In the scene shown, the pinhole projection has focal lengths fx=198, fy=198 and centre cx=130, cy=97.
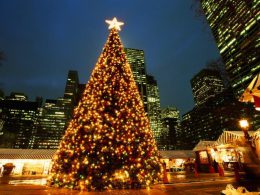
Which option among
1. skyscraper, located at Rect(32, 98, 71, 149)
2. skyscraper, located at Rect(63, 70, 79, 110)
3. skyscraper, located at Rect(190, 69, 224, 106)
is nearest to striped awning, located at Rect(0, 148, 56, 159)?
skyscraper, located at Rect(190, 69, 224, 106)

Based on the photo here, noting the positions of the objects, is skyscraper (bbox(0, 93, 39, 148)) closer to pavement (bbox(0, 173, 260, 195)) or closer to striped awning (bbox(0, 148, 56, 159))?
striped awning (bbox(0, 148, 56, 159))

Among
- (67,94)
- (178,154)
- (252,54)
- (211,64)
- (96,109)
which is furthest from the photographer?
(67,94)

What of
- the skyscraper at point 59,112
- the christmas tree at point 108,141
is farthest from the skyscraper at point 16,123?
the skyscraper at point 59,112

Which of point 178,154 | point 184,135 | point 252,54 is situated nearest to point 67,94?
point 184,135

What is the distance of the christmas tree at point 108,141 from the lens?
761 centimetres

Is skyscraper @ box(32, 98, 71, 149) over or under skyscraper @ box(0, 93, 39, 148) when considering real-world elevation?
over

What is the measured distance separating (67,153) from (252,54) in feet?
39.5

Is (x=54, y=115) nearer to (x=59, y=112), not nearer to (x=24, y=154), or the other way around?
(x=59, y=112)

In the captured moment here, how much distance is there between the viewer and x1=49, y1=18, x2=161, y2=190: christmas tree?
299 inches

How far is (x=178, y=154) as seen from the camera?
30750 millimetres

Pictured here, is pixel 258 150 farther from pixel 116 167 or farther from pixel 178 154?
pixel 178 154

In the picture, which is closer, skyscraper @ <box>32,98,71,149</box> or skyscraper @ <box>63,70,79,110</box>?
skyscraper @ <box>32,98,71,149</box>

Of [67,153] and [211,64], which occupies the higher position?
[211,64]

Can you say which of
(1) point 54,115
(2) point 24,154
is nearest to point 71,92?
(1) point 54,115
